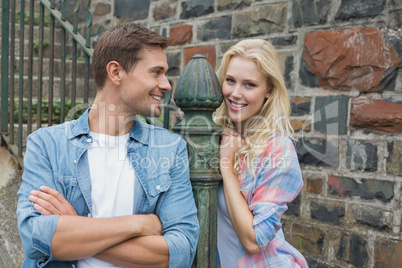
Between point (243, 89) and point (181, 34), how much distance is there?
9.22 ft

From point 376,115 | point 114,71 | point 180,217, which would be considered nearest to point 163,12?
point 376,115

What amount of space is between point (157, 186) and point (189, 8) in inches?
127

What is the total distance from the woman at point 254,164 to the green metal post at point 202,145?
0.26 feet

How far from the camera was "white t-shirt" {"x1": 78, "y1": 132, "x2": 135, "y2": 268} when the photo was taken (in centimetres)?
173

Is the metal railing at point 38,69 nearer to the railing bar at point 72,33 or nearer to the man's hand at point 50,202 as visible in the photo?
the railing bar at point 72,33

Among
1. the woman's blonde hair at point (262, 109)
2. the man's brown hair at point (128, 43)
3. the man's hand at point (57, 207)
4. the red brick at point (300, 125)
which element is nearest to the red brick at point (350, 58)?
the red brick at point (300, 125)

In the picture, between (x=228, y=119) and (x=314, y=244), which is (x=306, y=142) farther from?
(x=228, y=119)

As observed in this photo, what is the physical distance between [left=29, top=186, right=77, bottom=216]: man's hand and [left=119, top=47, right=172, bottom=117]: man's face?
50cm

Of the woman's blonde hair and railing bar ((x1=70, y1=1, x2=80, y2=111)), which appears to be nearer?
the woman's blonde hair

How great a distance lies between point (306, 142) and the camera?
350cm

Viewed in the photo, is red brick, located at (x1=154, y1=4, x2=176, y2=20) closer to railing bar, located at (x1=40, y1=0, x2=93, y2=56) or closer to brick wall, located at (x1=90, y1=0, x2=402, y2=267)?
brick wall, located at (x1=90, y1=0, x2=402, y2=267)

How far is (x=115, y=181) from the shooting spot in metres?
1.76

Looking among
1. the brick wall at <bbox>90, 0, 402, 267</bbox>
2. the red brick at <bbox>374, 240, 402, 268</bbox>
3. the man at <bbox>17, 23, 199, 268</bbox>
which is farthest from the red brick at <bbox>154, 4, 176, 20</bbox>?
the red brick at <bbox>374, 240, 402, 268</bbox>

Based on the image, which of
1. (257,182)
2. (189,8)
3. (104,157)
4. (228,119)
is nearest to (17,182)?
(104,157)
